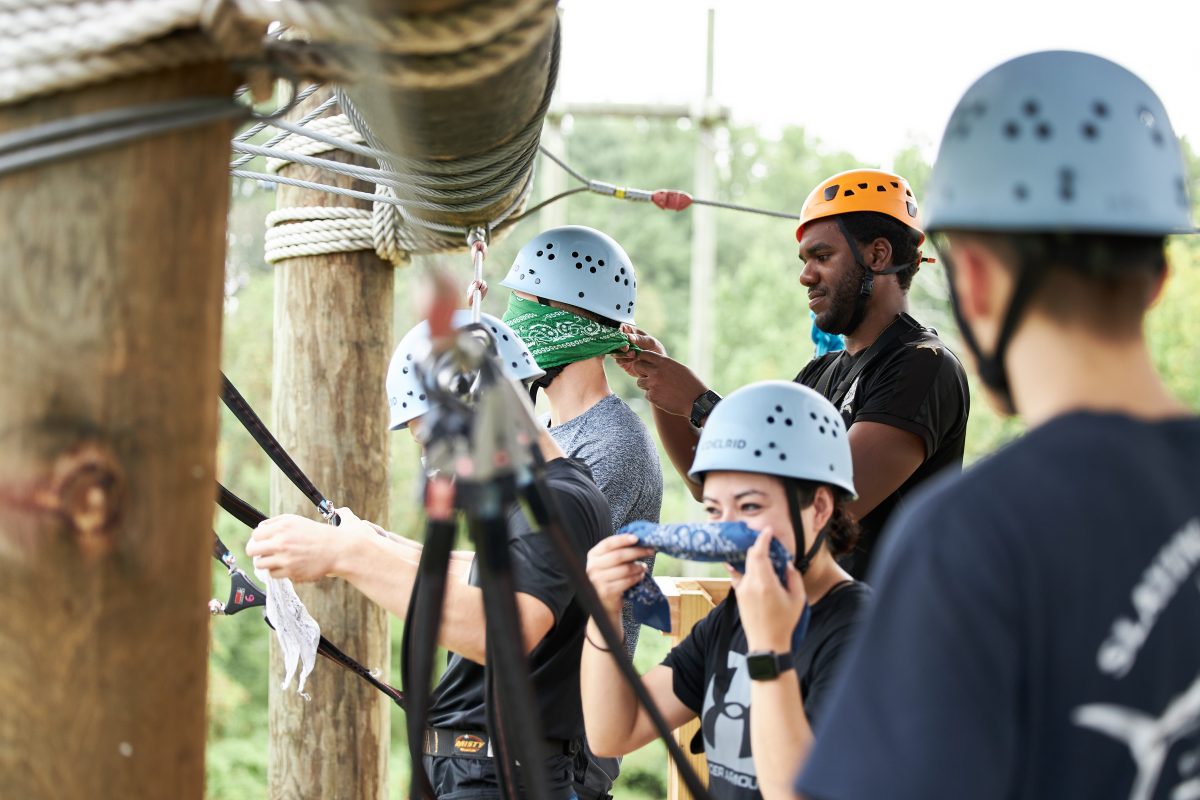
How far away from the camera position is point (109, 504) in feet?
4.67

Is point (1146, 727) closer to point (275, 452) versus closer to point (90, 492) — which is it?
point (90, 492)

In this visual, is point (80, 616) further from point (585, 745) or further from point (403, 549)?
point (585, 745)

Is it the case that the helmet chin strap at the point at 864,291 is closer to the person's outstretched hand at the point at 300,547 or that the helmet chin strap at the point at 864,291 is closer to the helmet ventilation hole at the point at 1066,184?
the person's outstretched hand at the point at 300,547

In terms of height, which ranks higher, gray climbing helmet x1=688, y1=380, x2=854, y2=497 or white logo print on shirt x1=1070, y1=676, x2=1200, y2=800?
gray climbing helmet x1=688, y1=380, x2=854, y2=497

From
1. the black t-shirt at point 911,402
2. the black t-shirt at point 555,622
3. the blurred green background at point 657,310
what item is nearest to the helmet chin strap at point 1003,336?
the black t-shirt at point 555,622

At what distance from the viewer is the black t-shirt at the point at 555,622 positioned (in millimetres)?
2910

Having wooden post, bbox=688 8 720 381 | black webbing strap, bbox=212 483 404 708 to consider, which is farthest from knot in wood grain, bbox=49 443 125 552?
wooden post, bbox=688 8 720 381

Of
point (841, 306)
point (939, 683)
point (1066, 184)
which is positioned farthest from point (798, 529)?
point (841, 306)

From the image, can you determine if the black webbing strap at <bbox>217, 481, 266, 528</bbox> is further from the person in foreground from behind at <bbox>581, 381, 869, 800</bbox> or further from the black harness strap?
Answer: the black harness strap

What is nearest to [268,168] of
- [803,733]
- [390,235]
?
[390,235]

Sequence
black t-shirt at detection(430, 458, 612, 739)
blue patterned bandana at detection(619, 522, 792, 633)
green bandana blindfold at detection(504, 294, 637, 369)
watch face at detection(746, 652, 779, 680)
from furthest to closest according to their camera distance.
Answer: green bandana blindfold at detection(504, 294, 637, 369)
black t-shirt at detection(430, 458, 612, 739)
blue patterned bandana at detection(619, 522, 792, 633)
watch face at detection(746, 652, 779, 680)

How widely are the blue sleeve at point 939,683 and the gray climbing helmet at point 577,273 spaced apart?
256 centimetres

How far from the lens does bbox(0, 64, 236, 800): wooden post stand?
1.40m

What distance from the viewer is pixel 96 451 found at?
1.42m
